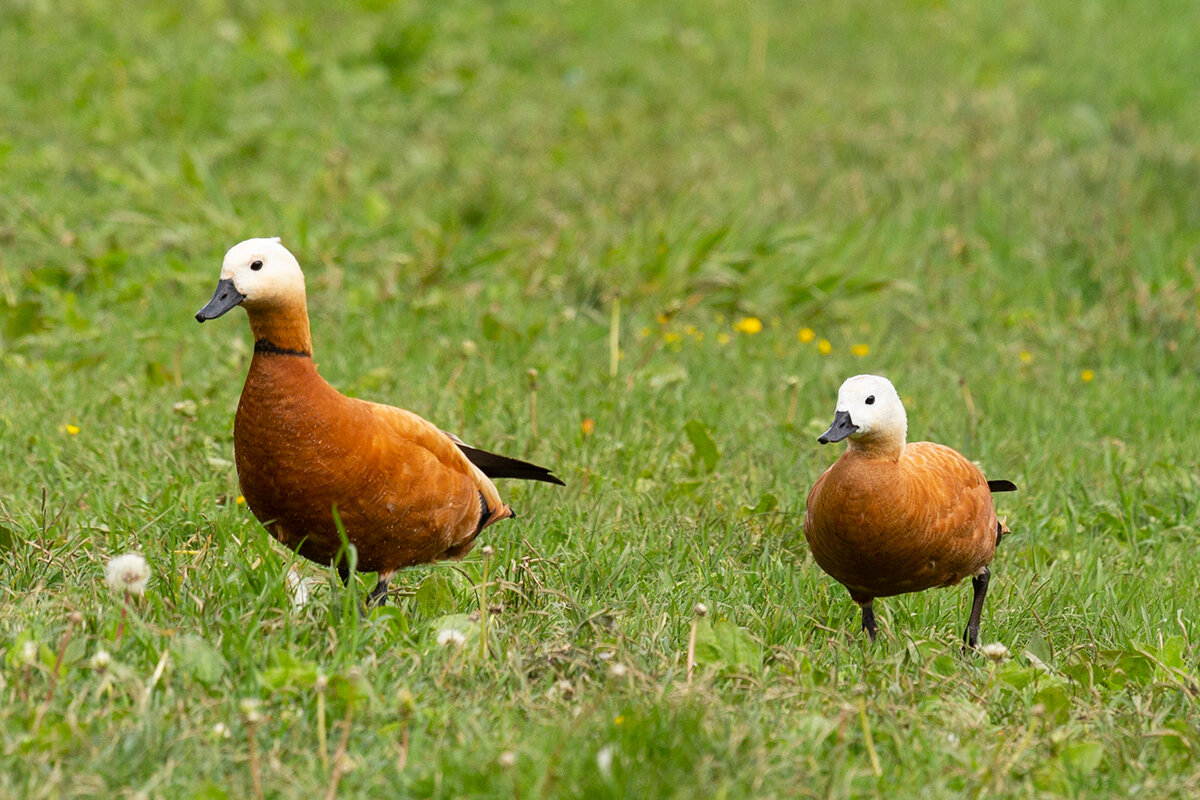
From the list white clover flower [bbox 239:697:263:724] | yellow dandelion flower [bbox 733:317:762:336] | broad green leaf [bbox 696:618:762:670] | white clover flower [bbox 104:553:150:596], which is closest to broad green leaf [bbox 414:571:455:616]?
broad green leaf [bbox 696:618:762:670]

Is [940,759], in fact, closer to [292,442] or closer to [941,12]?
[292,442]

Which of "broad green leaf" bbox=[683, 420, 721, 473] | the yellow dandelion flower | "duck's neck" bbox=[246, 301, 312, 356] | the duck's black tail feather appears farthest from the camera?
the yellow dandelion flower

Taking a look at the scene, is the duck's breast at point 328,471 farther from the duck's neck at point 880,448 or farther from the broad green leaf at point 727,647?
the duck's neck at point 880,448

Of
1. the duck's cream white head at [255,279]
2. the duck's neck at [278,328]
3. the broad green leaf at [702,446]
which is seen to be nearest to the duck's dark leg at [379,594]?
the duck's neck at [278,328]

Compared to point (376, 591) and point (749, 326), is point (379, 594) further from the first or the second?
point (749, 326)

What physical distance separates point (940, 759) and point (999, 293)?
16.5 ft

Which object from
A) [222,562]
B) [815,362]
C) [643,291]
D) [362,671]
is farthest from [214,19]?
[362,671]

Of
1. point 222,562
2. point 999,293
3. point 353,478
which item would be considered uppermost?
point 353,478

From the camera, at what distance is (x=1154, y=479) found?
5.61 meters

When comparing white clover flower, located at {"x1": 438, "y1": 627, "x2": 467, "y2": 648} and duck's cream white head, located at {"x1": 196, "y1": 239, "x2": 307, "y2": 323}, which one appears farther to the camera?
duck's cream white head, located at {"x1": 196, "y1": 239, "x2": 307, "y2": 323}

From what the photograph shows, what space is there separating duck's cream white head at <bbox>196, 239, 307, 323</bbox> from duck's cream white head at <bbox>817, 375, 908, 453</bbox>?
1485 mm

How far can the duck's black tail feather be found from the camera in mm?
4410

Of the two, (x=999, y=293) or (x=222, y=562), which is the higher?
(x=222, y=562)

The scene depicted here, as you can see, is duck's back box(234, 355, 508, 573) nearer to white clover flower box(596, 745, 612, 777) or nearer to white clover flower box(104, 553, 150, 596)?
white clover flower box(104, 553, 150, 596)
